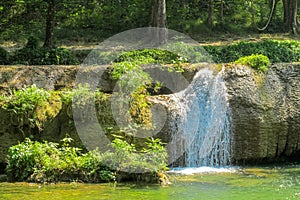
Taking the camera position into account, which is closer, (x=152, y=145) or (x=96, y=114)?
(x=152, y=145)

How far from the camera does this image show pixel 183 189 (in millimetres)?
11383

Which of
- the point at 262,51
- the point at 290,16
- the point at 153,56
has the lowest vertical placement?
the point at 153,56

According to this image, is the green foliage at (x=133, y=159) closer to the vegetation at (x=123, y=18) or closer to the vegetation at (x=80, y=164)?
the vegetation at (x=80, y=164)

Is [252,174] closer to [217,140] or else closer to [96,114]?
[217,140]

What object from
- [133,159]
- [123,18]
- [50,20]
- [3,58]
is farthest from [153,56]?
[123,18]

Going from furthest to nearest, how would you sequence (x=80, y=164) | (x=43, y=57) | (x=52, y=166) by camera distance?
(x=43, y=57) < (x=80, y=164) < (x=52, y=166)

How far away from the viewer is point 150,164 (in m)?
11.9

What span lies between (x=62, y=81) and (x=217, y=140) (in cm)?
471

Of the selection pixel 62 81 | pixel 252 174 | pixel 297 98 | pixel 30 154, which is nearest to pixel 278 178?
pixel 252 174

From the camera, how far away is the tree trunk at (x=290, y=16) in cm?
2653

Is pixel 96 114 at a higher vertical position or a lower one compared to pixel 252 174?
higher

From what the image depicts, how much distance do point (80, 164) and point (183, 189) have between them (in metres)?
2.23

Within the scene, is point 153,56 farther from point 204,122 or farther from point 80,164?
point 80,164

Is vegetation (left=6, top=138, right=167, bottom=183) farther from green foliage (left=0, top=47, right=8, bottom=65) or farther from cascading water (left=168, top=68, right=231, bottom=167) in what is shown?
green foliage (left=0, top=47, right=8, bottom=65)
